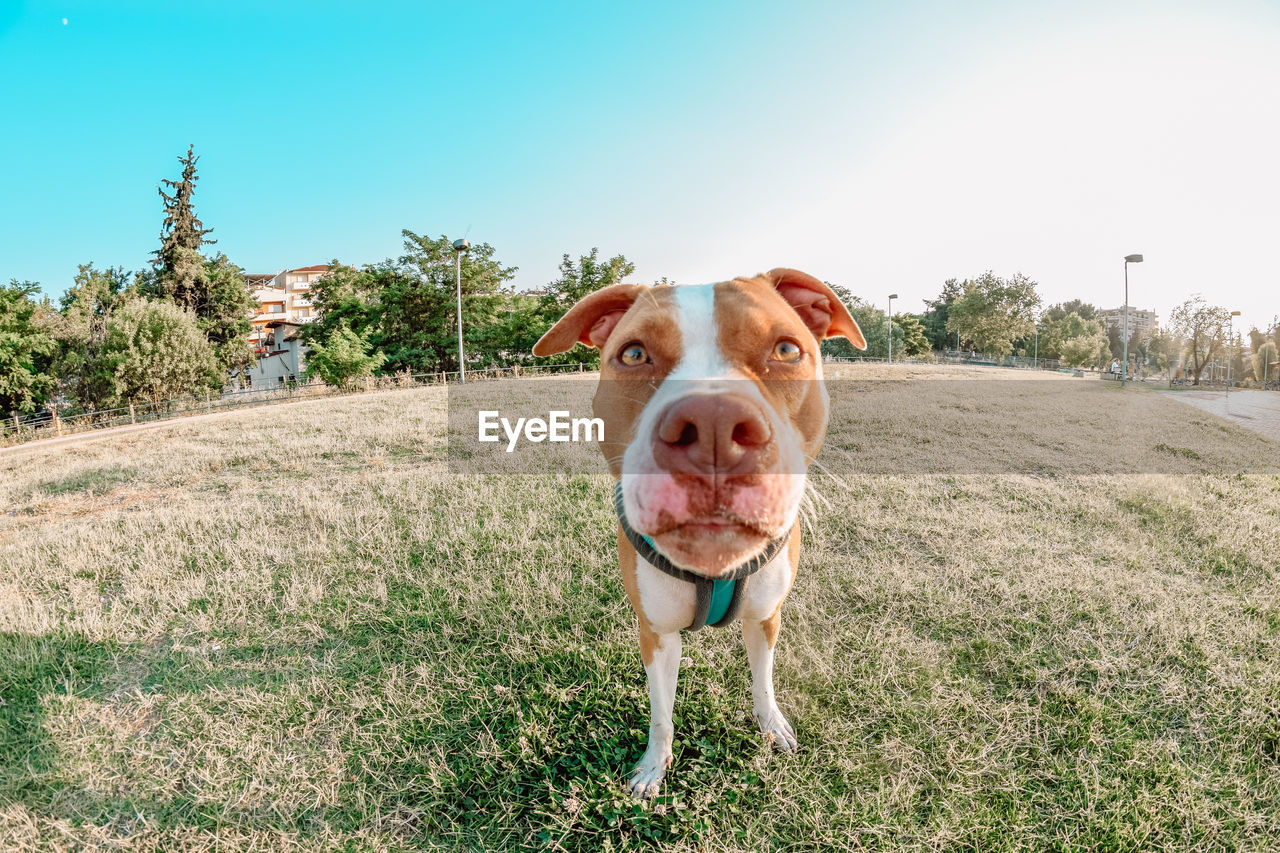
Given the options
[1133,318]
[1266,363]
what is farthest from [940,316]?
[1133,318]

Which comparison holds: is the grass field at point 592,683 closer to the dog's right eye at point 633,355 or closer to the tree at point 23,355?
the dog's right eye at point 633,355

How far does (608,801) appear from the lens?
2123mm

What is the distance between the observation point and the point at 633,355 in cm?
185

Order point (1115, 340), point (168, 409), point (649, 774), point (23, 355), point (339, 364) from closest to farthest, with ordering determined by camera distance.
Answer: point (649, 774) → point (168, 409) → point (339, 364) → point (23, 355) → point (1115, 340)

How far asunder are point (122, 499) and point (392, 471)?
3.15 meters

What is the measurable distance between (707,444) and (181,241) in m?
47.3

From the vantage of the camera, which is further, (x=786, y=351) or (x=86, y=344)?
(x=86, y=344)

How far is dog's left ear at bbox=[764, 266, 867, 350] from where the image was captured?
7.54 feet

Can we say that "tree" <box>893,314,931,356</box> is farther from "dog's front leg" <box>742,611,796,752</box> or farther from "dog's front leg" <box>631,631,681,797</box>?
"dog's front leg" <box>631,631,681,797</box>

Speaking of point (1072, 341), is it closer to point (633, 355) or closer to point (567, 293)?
point (567, 293)

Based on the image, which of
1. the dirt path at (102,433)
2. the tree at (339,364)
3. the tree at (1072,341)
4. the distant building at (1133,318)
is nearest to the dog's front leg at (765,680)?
the dirt path at (102,433)

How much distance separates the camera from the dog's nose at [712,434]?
1.37m

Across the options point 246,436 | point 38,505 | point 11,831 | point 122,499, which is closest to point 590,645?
point 11,831

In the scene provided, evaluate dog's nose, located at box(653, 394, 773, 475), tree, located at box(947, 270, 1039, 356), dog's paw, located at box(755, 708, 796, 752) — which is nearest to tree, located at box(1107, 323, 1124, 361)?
tree, located at box(947, 270, 1039, 356)
